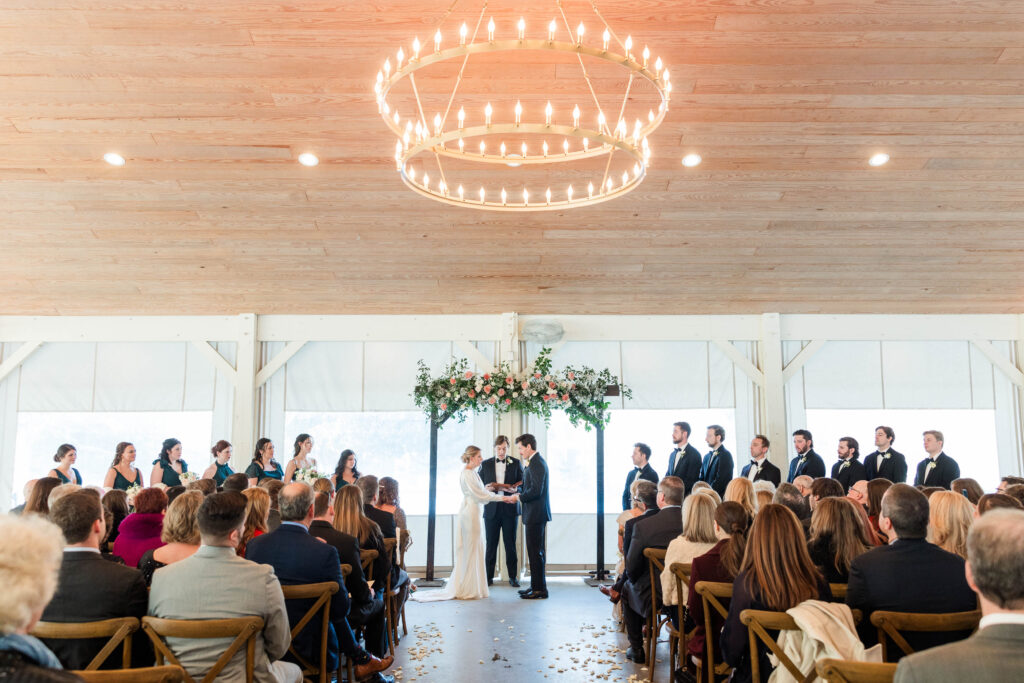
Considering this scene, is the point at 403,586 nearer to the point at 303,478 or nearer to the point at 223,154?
the point at 303,478

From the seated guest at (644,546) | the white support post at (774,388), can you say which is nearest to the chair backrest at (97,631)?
the seated guest at (644,546)

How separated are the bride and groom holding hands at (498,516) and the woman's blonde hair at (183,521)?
417 centimetres

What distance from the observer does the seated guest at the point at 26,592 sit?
55.1 inches

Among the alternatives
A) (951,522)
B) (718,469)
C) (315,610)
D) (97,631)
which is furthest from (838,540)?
(718,469)

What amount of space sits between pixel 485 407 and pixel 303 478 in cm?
230

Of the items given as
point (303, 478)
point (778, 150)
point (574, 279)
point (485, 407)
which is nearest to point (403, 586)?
point (303, 478)

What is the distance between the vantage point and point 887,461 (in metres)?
8.27

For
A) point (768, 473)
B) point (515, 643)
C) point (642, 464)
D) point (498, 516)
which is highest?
point (642, 464)

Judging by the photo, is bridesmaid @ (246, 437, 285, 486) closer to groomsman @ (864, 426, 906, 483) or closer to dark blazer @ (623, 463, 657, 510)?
dark blazer @ (623, 463, 657, 510)

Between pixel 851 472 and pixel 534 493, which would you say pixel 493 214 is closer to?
pixel 534 493

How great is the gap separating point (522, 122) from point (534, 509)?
3.74m

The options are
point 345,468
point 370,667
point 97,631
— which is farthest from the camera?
point 345,468

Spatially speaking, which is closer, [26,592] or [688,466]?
[26,592]

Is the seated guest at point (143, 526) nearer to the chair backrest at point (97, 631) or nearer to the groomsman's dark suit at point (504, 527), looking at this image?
the chair backrest at point (97, 631)
